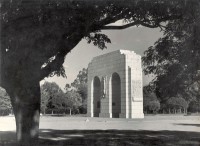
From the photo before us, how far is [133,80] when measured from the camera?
1881 inches

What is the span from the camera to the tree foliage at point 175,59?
13.1m

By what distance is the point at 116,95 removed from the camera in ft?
172

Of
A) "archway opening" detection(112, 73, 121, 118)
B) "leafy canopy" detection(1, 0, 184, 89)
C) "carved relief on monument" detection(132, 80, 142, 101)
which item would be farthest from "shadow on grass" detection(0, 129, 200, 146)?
"archway opening" detection(112, 73, 121, 118)

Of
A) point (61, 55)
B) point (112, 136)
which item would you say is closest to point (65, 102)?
point (112, 136)

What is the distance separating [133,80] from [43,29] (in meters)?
38.7

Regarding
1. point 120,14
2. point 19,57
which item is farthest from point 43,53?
point 120,14

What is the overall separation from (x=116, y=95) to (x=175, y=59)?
122ft

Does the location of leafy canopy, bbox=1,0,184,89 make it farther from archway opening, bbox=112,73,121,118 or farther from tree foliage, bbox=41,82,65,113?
tree foliage, bbox=41,82,65,113

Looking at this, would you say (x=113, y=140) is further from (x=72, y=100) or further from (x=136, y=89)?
(x=72, y=100)

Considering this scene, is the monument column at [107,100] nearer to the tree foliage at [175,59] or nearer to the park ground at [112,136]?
the park ground at [112,136]

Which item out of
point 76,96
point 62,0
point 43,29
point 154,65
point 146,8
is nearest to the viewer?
point 62,0

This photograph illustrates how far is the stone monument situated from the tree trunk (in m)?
36.5

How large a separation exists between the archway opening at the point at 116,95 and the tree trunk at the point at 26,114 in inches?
1579

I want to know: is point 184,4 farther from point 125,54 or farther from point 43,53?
point 125,54
